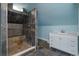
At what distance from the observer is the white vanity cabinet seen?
151 centimetres

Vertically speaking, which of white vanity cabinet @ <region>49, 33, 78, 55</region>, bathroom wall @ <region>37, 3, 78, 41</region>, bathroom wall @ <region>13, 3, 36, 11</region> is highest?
bathroom wall @ <region>13, 3, 36, 11</region>

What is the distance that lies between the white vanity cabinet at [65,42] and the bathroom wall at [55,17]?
0.07 meters

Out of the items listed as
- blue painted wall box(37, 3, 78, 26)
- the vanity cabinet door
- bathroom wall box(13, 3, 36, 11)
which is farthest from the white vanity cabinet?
bathroom wall box(13, 3, 36, 11)

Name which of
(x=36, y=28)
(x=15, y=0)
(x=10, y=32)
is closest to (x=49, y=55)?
(x=36, y=28)

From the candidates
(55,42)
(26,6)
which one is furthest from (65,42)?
(26,6)

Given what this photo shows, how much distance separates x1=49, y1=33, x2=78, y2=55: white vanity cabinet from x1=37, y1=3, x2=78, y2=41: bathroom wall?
0.07 m

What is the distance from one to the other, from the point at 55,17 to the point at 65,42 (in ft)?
1.03

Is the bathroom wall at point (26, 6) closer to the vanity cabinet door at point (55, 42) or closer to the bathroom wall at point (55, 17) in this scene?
the bathroom wall at point (55, 17)

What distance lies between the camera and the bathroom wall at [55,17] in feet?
4.99

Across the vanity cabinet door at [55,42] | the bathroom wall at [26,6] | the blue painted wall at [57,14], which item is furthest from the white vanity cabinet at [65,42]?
the bathroom wall at [26,6]

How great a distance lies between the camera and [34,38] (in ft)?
5.09

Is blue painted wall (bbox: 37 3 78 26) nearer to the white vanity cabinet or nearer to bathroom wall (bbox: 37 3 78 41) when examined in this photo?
bathroom wall (bbox: 37 3 78 41)

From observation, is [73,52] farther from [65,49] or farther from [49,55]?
[49,55]

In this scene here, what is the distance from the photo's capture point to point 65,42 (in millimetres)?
1527
